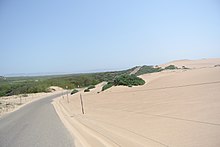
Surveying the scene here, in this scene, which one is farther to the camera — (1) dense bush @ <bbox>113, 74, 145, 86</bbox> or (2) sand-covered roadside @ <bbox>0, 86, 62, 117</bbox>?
(2) sand-covered roadside @ <bbox>0, 86, 62, 117</bbox>

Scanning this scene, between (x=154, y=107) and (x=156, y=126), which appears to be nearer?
(x=156, y=126)

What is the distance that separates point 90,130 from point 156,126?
3843 mm

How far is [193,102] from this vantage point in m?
15.4

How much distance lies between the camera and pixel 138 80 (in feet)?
126

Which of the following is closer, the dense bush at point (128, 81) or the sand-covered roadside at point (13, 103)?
the dense bush at point (128, 81)

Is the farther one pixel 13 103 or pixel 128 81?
pixel 13 103

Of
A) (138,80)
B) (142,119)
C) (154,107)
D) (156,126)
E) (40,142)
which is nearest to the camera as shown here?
(156,126)

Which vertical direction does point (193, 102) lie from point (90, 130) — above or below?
above

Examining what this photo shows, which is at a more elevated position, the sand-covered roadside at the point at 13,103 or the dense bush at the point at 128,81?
the dense bush at the point at 128,81

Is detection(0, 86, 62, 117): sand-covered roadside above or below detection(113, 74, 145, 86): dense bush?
below

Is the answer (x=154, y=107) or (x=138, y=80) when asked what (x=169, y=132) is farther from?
(x=138, y=80)

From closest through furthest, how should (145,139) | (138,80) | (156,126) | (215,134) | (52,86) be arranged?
(215,134)
(145,139)
(156,126)
(138,80)
(52,86)

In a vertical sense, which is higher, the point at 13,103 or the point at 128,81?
the point at 128,81

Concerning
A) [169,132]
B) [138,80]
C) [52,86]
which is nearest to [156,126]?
[169,132]
